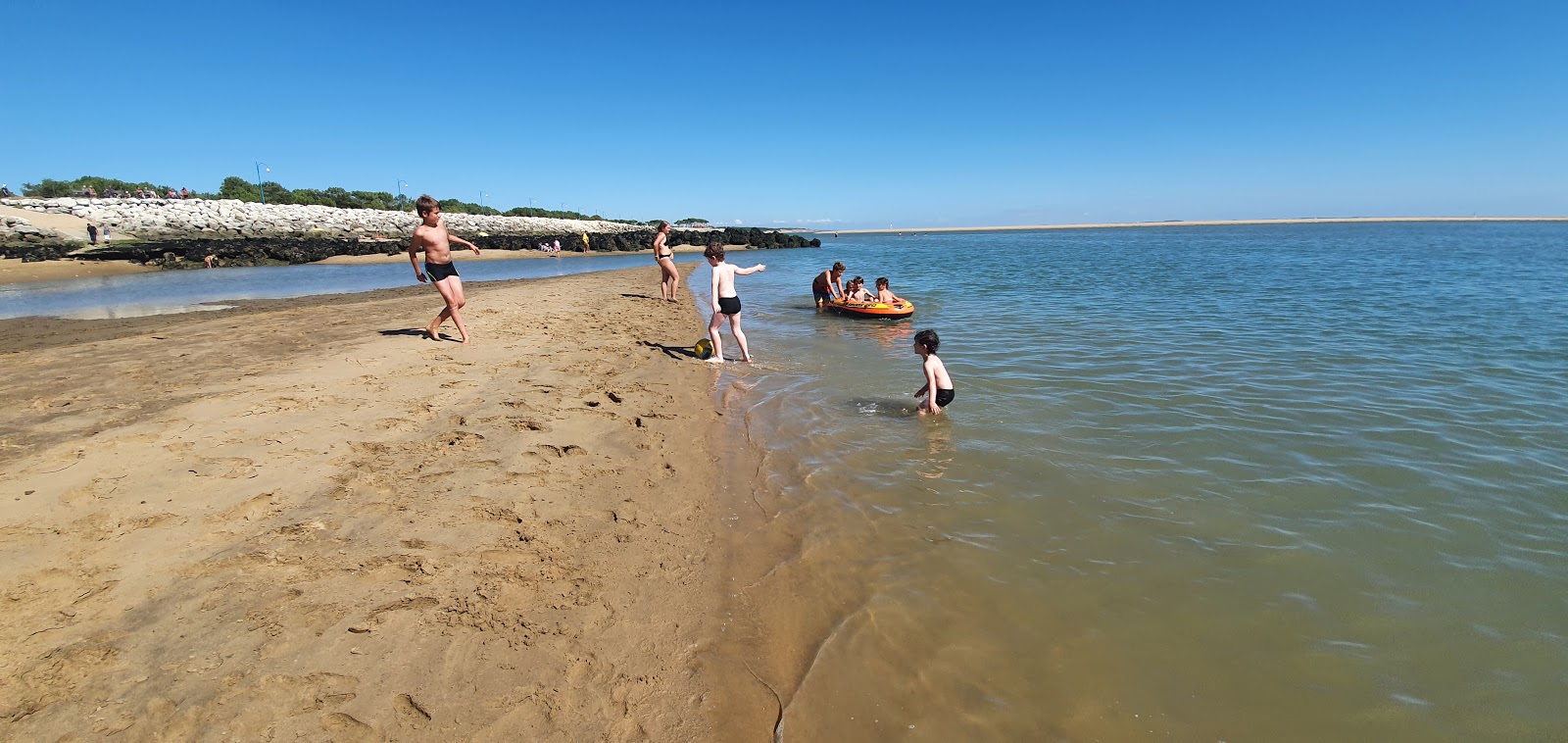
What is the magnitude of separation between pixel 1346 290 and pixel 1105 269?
11574 mm

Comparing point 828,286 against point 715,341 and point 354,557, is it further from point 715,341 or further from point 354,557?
point 354,557

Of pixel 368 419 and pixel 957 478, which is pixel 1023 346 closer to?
pixel 957 478

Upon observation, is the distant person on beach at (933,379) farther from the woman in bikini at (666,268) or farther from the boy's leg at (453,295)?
the woman in bikini at (666,268)

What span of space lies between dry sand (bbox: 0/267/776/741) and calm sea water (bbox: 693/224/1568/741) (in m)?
0.80

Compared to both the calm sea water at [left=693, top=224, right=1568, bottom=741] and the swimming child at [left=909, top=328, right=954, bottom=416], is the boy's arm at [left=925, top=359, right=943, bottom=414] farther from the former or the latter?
the calm sea water at [left=693, top=224, right=1568, bottom=741]

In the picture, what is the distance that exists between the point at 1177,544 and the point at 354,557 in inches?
208

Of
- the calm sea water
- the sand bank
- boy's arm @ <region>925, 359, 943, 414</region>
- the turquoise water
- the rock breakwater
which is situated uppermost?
the rock breakwater

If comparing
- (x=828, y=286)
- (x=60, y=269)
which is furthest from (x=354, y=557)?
(x=60, y=269)

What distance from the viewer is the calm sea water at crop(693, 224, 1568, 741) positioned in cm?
289

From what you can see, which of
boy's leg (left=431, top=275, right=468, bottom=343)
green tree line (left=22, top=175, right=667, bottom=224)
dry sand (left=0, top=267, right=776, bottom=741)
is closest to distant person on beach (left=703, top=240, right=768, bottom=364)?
dry sand (left=0, top=267, right=776, bottom=741)

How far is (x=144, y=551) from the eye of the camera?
135 inches

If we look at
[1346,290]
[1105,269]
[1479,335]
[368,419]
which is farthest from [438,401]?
[1105,269]

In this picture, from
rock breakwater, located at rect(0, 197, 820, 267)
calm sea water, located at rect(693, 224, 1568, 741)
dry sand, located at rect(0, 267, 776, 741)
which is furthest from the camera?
rock breakwater, located at rect(0, 197, 820, 267)

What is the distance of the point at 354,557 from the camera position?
140 inches
